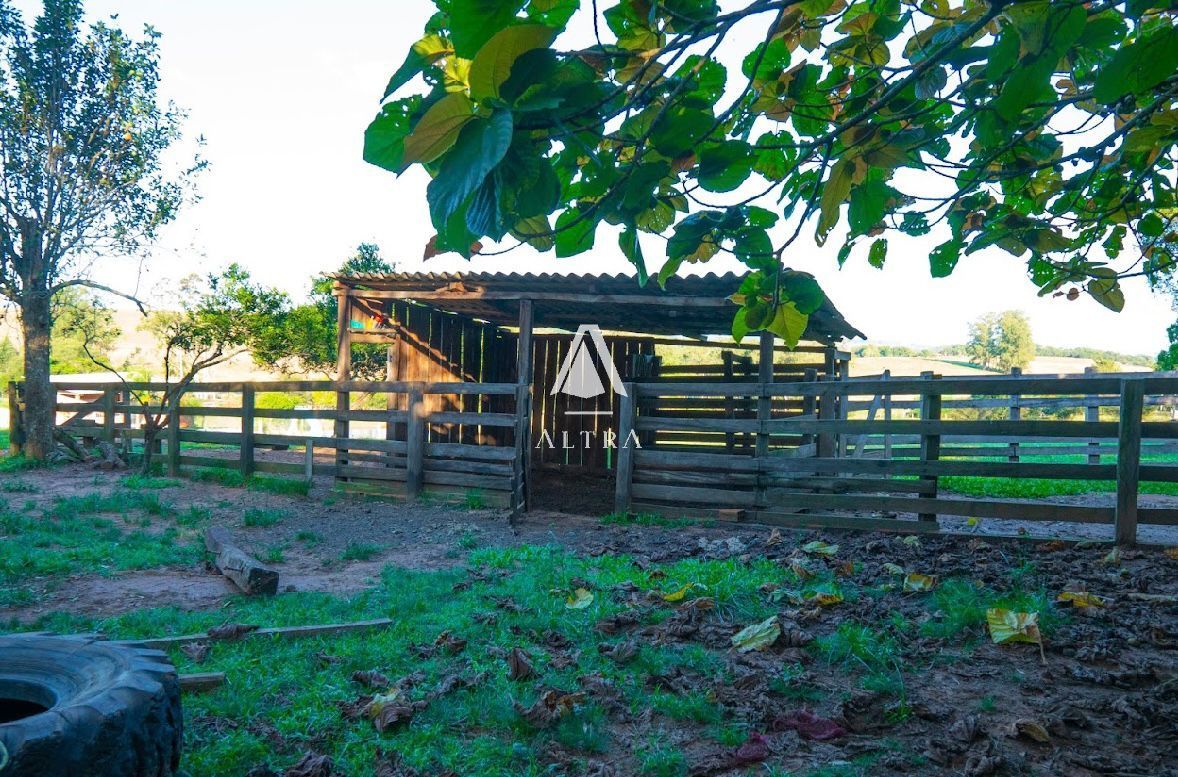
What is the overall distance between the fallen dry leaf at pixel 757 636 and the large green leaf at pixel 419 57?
2901 millimetres

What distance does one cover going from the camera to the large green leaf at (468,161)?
2.95 ft

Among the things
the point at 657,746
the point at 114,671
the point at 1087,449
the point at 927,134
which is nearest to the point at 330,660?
the point at 114,671

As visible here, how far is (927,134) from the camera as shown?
1.97m

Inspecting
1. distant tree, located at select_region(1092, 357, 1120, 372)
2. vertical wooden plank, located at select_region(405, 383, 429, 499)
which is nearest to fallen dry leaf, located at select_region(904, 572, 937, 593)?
vertical wooden plank, located at select_region(405, 383, 429, 499)

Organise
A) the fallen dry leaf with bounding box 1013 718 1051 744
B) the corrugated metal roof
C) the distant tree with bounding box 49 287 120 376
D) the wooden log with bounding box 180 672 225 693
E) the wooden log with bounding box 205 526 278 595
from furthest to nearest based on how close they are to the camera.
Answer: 1. the distant tree with bounding box 49 287 120 376
2. the corrugated metal roof
3. the wooden log with bounding box 205 526 278 595
4. the wooden log with bounding box 180 672 225 693
5. the fallen dry leaf with bounding box 1013 718 1051 744

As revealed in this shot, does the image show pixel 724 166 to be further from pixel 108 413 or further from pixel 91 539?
pixel 108 413

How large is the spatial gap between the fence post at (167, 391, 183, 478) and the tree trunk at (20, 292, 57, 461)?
296cm

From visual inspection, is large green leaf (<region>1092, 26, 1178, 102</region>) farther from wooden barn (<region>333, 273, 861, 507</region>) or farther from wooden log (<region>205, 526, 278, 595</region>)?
wooden barn (<region>333, 273, 861, 507</region>)

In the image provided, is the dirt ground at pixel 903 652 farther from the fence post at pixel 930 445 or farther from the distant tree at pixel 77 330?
the distant tree at pixel 77 330

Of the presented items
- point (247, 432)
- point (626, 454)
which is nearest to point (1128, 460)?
point (626, 454)

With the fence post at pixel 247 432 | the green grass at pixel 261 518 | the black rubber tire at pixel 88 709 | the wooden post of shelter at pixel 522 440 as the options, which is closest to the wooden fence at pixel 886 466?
the wooden post of shelter at pixel 522 440

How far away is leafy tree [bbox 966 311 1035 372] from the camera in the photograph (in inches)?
2243

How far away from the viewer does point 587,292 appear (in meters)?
9.21

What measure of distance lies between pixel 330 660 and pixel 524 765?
4.44 ft
